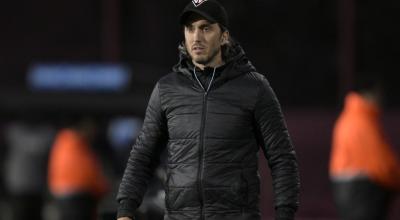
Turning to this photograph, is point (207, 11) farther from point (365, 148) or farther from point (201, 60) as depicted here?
point (365, 148)

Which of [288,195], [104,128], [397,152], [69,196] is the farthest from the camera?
[104,128]

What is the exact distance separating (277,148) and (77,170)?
6812 millimetres

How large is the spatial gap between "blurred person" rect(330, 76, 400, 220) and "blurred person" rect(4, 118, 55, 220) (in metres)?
4.54

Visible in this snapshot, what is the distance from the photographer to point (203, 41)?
6316 mm

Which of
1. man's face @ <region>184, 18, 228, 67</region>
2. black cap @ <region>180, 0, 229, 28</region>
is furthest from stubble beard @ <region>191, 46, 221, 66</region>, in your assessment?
black cap @ <region>180, 0, 229, 28</region>

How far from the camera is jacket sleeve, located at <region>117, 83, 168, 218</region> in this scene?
6371 mm

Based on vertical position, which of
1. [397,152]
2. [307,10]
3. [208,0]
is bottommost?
[397,152]

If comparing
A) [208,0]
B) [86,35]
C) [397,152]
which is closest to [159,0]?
[86,35]

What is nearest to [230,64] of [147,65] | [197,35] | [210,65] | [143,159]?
[210,65]

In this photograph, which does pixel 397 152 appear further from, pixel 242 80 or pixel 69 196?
pixel 242 80

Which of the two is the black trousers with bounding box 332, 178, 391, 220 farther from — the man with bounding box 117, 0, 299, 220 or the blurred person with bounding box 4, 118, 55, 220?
the blurred person with bounding box 4, 118, 55, 220

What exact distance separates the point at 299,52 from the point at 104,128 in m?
2.38

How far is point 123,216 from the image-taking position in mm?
6336

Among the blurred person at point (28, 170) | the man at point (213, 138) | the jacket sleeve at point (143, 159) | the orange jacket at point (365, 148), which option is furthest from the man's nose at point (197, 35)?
the blurred person at point (28, 170)
